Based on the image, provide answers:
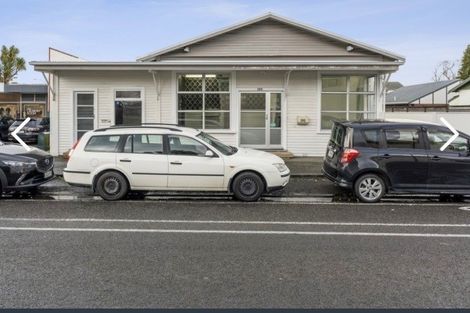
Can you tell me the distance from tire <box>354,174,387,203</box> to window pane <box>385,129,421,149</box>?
741 mm

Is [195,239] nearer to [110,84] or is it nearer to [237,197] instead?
[237,197]

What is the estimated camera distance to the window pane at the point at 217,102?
57.6 ft

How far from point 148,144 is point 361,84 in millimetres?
9997

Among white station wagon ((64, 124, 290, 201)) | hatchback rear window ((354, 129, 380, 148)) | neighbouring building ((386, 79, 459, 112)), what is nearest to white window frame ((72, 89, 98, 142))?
white station wagon ((64, 124, 290, 201))

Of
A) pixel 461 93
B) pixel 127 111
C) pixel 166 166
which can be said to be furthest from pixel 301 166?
pixel 461 93

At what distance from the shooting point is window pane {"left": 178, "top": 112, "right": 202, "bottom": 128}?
57.9 ft

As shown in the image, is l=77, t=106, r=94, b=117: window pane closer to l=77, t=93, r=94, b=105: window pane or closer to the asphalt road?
l=77, t=93, r=94, b=105: window pane

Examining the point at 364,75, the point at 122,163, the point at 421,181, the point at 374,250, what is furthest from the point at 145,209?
the point at 364,75

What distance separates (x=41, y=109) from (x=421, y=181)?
1849 inches

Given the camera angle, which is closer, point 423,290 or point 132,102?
point 423,290

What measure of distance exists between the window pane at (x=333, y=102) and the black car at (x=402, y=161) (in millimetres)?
7382

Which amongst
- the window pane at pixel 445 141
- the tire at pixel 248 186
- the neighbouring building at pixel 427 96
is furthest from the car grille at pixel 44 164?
the neighbouring building at pixel 427 96

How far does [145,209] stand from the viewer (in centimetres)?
930

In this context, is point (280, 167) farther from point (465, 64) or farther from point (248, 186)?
point (465, 64)
